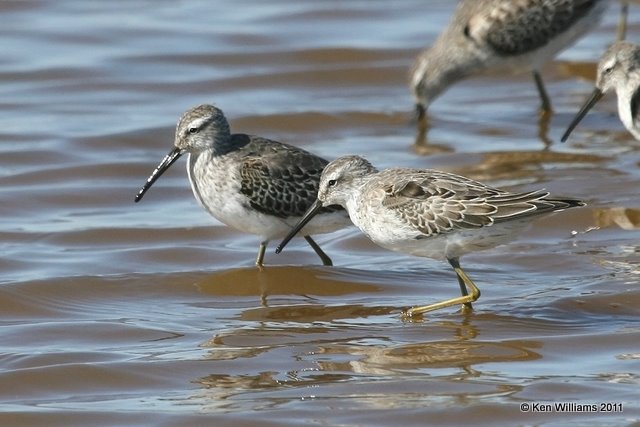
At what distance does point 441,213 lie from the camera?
9.32m

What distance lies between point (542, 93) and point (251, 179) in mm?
5694

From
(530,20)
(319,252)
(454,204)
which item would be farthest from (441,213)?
(530,20)

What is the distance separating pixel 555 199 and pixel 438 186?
84 cm

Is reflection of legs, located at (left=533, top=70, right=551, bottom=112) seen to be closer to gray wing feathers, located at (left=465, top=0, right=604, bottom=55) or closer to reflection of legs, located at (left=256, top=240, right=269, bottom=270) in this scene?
gray wing feathers, located at (left=465, top=0, right=604, bottom=55)

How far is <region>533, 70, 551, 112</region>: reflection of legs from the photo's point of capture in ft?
50.7

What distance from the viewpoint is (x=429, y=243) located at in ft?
31.1

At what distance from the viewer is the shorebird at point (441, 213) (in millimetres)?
9211

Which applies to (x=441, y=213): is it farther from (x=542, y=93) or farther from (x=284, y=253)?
(x=542, y=93)

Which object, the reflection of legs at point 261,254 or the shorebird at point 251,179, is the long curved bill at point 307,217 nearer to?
the shorebird at point 251,179

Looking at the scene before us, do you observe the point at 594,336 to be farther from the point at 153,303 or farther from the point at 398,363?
the point at 153,303

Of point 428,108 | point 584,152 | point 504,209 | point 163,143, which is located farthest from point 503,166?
point 504,209

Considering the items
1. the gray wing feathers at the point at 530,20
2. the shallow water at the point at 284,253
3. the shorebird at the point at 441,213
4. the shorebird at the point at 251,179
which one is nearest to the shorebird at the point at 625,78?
the shallow water at the point at 284,253

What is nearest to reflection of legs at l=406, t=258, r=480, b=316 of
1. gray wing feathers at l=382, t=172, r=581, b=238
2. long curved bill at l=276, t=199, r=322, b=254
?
gray wing feathers at l=382, t=172, r=581, b=238

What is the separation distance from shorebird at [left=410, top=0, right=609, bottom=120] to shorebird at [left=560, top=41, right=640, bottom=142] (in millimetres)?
2022
